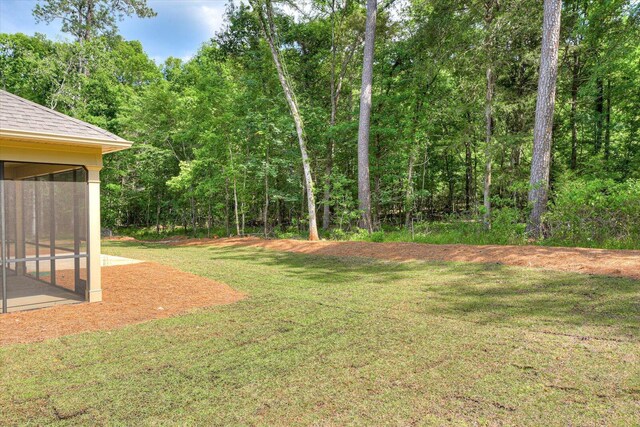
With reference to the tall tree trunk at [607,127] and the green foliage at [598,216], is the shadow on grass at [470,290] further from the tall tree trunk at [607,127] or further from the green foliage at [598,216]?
the tall tree trunk at [607,127]

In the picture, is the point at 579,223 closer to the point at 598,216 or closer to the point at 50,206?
the point at 598,216

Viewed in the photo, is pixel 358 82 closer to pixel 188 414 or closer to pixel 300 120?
pixel 300 120

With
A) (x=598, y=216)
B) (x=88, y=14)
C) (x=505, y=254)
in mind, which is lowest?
(x=505, y=254)

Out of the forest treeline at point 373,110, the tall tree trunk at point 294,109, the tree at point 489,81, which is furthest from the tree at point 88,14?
the tree at point 489,81

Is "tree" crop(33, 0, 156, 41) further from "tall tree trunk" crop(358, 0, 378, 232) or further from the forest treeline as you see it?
"tall tree trunk" crop(358, 0, 378, 232)

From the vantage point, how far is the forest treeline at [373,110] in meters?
11.9

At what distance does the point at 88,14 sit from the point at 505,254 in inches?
1109

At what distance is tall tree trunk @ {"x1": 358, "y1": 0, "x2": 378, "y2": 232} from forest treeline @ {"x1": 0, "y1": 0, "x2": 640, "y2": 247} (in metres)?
0.06

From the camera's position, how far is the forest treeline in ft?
38.9

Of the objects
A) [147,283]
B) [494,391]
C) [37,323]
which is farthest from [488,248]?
[37,323]

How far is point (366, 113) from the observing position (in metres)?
13.4

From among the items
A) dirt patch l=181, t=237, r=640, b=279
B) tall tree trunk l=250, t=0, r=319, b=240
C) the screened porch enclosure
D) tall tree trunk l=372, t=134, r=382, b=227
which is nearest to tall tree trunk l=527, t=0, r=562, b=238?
dirt patch l=181, t=237, r=640, b=279

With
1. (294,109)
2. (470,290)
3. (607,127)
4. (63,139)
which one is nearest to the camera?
(63,139)

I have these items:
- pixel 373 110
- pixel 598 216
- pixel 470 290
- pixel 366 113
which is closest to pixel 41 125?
pixel 470 290
